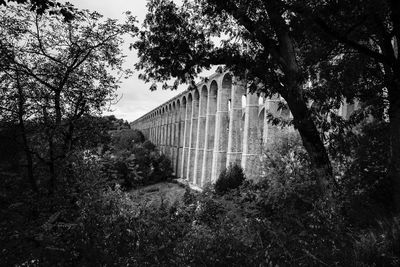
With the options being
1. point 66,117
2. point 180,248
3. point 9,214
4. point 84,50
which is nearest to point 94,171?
point 66,117

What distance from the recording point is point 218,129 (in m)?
29.3

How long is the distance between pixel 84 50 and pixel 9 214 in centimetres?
551

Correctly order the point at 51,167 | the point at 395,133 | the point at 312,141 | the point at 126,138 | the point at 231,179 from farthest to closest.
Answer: the point at 126,138, the point at 231,179, the point at 51,167, the point at 312,141, the point at 395,133

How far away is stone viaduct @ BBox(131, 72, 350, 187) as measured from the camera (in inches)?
916

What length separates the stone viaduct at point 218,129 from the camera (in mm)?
23266

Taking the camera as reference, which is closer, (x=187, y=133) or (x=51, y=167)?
(x=51, y=167)

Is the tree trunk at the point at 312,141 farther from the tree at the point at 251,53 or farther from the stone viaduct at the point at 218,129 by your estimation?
the stone viaduct at the point at 218,129

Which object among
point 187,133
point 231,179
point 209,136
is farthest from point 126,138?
point 231,179

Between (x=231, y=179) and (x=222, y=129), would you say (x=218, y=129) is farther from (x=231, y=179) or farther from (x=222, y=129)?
(x=231, y=179)

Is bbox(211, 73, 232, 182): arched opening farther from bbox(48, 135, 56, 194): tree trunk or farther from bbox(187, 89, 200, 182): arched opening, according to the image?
bbox(48, 135, 56, 194): tree trunk

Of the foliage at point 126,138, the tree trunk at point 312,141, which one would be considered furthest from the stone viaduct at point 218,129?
the tree trunk at point 312,141

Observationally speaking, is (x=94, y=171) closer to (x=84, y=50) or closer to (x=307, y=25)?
(x=84, y=50)

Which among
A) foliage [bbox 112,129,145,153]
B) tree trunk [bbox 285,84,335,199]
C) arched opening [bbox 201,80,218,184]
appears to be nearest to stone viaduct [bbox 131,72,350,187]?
arched opening [bbox 201,80,218,184]

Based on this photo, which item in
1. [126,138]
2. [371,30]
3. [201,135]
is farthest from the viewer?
[126,138]
